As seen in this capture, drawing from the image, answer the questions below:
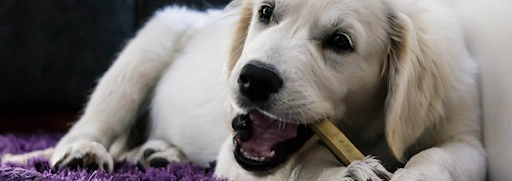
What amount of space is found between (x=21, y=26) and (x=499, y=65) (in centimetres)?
182

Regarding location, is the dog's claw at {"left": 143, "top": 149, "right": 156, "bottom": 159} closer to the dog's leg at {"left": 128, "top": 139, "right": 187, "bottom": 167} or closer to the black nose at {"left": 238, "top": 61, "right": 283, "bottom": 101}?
the dog's leg at {"left": 128, "top": 139, "right": 187, "bottom": 167}

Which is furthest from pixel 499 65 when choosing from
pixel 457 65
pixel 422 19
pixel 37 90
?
pixel 37 90

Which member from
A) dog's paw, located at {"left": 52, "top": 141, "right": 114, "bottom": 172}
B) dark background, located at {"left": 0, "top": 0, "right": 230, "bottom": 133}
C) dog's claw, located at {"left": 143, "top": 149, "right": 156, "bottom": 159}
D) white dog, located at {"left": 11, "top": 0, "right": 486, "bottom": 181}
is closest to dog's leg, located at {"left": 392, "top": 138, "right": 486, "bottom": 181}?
white dog, located at {"left": 11, "top": 0, "right": 486, "bottom": 181}

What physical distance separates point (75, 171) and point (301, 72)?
67cm

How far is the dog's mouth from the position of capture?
4.41ft

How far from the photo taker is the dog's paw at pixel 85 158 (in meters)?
1.75

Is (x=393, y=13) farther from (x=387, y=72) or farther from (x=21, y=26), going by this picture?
(x=21, y=26)

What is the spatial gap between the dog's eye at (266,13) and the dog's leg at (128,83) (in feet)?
1.93

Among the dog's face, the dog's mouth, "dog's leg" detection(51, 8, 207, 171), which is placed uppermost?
the dog's face

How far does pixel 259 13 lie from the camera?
1.52 meters

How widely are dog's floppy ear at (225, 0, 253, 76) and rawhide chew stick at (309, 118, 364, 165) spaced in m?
0.40

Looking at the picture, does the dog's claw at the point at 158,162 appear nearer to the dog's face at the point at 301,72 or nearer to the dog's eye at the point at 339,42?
the dog's face at the point at 301,72

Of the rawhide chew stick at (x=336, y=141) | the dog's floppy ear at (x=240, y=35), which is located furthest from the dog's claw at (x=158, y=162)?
the rawhide chew stick at (x=336, y=141)

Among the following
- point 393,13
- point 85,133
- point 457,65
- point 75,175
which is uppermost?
point 393,13
